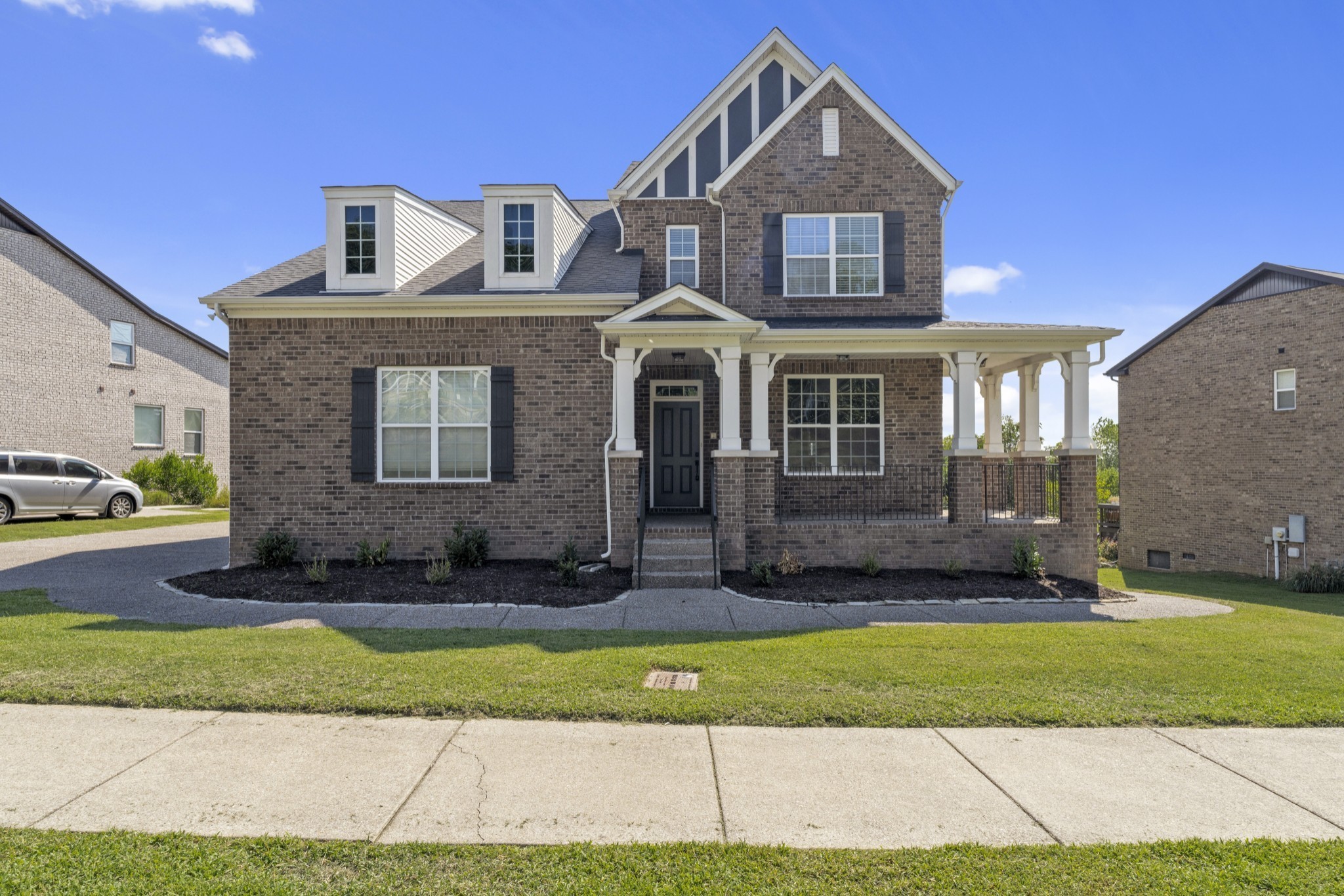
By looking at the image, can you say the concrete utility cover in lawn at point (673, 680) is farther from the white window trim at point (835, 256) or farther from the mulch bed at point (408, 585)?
the white window trim at point (835, 256)

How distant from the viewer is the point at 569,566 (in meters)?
9.73

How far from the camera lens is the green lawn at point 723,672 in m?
4.88

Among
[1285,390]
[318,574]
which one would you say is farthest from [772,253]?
[1285,390]

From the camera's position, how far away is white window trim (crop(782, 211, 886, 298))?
42.6ft

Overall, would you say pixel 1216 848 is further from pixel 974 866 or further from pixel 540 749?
pixel 540 749

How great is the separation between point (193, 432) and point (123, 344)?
12.7ft

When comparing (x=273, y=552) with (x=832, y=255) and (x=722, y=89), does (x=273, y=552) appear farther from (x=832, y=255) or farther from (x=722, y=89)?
(x=722, y=89)

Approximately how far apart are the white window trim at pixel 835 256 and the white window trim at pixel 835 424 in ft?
4.69

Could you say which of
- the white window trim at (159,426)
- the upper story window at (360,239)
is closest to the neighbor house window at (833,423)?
the upper story window at (360,239)

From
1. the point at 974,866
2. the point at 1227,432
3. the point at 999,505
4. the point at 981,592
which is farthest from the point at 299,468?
the point at 1227,432

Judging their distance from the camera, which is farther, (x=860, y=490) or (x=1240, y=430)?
(x=1240, y=430)

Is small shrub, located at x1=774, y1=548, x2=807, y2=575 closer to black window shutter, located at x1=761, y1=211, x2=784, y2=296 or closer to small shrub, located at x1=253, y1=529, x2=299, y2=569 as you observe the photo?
black window shutter, located at x1=761, y1=211, x2=784, y2=296

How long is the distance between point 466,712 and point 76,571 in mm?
9383

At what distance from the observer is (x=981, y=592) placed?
372 inches
